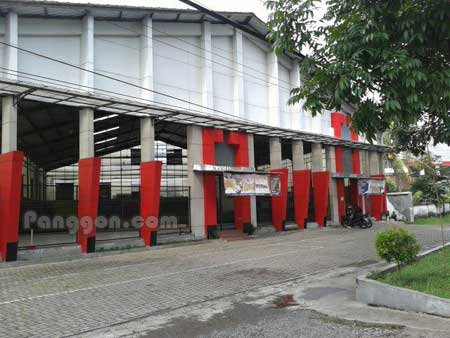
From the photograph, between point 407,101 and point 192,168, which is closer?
point 407,101

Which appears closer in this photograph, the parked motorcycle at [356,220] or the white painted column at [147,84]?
the white painted column at [147,84]

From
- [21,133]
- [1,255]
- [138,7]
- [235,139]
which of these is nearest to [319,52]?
[1,255]

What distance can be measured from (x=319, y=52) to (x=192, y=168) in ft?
48.1

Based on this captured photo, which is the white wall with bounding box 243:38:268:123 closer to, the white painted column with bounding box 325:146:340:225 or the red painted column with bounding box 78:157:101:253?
the white painted column with bounding box 325:146:340:225

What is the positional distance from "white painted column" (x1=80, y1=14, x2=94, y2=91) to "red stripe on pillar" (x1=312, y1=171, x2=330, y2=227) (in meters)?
16.4

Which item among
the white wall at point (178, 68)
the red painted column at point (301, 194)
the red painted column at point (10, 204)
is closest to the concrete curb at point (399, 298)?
the red painted column at point (10, 204)

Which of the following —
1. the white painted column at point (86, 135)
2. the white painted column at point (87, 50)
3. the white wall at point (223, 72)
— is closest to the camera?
the white painted column at point (86, 135)

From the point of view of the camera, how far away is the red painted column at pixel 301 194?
27.5 meters

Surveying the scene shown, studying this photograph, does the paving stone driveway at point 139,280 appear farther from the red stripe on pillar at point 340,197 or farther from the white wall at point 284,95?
the red stripe on pillar at point 340,197

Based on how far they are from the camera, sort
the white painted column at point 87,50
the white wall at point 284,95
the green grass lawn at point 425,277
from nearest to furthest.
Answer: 1. the green grass lawn at point 425,277
2. the white painted column at point 87,50
3. the white wall at point 284,95

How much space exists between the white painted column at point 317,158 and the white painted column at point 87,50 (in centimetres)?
1711

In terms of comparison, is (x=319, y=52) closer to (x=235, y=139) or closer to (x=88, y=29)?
(x=88, y=29)

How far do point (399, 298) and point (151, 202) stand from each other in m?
13.6

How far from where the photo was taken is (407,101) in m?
6.17
